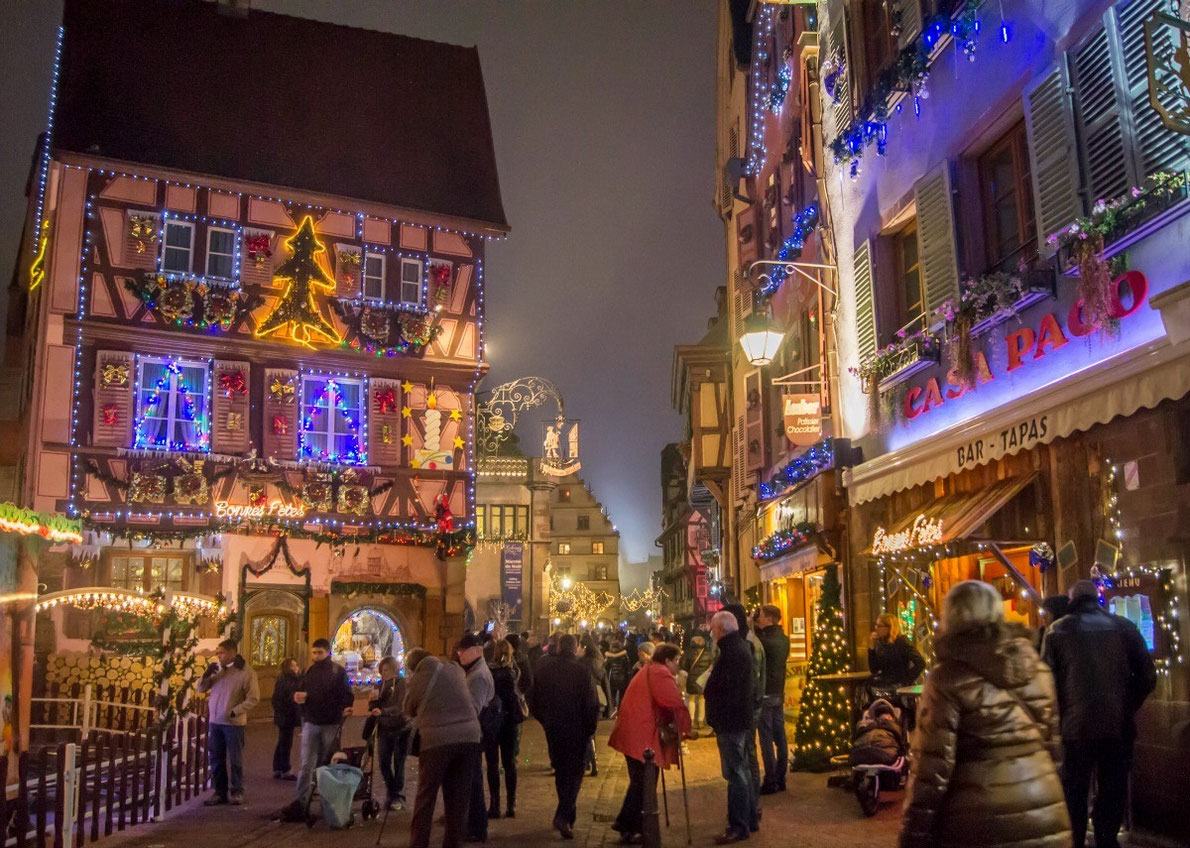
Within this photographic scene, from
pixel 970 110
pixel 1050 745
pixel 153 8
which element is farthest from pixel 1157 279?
pixel 153 8

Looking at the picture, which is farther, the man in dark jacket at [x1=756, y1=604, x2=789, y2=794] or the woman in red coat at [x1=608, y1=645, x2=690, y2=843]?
the man in dark jacket at [x1=756, y1=604, x2=789, y2=794]

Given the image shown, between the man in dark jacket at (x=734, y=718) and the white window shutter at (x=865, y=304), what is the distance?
5671 millimetres

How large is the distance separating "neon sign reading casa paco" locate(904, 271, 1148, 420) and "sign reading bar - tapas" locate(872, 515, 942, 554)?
146cm

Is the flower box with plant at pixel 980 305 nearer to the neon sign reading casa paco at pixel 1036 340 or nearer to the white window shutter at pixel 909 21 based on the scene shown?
the neon sign reading casa paco at pixel 1036 340

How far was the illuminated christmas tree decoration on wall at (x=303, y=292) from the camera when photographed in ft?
78.5

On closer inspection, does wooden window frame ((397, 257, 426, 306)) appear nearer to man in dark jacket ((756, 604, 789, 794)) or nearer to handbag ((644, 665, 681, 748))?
man in dark jacket ((756, 604, 789, 794))

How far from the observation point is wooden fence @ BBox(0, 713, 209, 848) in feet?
27.2

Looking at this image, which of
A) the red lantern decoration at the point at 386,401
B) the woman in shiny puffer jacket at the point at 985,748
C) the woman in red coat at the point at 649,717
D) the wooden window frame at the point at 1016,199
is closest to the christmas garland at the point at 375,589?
the red lantern decoration at the point at 386,401

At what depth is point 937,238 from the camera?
1129 cm

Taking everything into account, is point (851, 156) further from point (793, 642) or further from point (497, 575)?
point (497, 575)

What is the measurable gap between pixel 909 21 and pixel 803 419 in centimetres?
543

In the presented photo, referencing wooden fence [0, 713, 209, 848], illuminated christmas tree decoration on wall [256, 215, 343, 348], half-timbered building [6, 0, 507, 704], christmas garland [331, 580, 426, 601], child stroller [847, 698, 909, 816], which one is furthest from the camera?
christmas garland [331, 580, 426, 601]

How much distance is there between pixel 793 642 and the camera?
1934 cm

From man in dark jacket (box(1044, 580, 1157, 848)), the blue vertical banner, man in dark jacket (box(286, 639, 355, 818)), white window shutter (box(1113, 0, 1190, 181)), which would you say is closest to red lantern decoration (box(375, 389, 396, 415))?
man in dark jacket (box(286, 639, 355, 818))
